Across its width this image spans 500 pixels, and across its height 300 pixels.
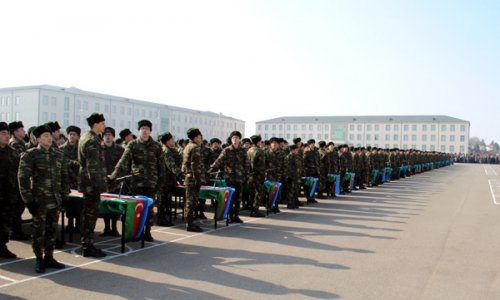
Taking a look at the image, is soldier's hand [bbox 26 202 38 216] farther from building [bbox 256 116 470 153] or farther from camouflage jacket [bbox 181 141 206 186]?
building [bbox 256 116 470 153]

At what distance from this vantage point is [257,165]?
1124 cm

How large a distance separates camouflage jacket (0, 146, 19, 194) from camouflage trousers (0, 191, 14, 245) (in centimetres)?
12

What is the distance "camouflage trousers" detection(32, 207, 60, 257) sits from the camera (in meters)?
5.90

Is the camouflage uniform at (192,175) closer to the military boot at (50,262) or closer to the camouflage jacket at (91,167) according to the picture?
the camouflage jacket at (91,167)

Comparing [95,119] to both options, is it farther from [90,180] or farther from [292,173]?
[292,173]

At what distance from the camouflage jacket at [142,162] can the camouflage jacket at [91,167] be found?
1.11m

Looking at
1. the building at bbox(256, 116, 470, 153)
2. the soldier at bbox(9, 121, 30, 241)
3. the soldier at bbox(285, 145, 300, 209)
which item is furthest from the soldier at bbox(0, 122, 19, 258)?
the building at bbox(256, 116, 470, 153)

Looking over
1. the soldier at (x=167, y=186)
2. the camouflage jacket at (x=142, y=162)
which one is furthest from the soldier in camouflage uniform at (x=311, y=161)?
the camouflage jacket at (x=142, y=162)

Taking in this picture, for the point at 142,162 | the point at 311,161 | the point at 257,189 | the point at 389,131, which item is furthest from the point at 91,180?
the point at 389,131

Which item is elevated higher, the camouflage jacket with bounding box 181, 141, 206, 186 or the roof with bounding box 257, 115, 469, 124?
the roof with bounding box 257, 115, 469, 124

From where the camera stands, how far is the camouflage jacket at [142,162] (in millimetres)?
8047

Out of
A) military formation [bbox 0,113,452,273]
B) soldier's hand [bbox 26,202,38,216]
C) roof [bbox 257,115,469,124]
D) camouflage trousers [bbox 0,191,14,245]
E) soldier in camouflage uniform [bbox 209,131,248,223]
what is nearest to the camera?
soldier's hand [bbox 26,202,38,216]

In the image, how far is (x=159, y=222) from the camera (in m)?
9.96

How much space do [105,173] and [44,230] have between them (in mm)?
1344
